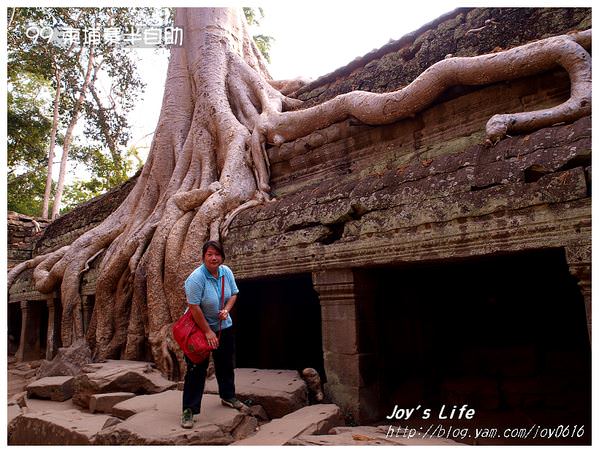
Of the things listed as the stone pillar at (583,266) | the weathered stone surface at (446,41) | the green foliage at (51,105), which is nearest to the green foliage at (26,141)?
the green foliage at (51,105)

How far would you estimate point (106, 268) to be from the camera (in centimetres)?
539

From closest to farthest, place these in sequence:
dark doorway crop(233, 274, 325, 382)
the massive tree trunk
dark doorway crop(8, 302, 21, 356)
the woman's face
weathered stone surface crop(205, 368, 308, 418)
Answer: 1. the woman's face
2. weathered stone surface crop(205, 368, 308, 418)
3. the massive tree trunk
4. dark doorway crop(233, 274, 325, 382)
5. dark doorway crop(8, 302, 21, 356)

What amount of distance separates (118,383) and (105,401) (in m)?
0.31

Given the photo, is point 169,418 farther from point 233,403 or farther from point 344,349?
point 344,349

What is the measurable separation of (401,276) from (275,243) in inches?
49.0

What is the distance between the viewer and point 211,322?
2775 millimetres

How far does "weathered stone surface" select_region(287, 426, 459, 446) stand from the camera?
8.17 ft

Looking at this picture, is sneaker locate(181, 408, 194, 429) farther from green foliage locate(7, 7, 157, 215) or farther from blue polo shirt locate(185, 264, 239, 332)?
green foliage locate(7, 7, 157, 215)

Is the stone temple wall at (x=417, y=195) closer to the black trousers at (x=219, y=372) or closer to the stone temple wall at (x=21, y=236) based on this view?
the black trousers at (x=219, y=372)

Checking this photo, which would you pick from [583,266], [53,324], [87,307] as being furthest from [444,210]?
[53,324]

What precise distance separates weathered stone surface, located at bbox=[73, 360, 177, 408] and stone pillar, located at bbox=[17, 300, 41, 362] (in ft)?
15.5

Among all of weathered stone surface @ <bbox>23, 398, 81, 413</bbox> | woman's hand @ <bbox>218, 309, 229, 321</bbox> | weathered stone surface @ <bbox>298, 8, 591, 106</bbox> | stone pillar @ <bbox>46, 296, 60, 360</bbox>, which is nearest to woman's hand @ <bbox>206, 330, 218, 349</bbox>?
woman's hand @ <bbox>218, 309, 229, 321</bbox>

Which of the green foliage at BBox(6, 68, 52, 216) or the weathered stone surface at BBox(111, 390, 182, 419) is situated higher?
the green foliage at BBox(6, 68, 52, 216)

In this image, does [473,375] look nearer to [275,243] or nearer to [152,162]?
[275,243]
